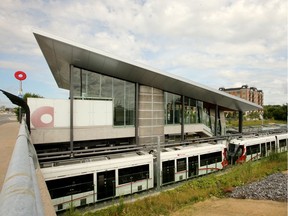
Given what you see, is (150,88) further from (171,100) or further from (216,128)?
(216,128)

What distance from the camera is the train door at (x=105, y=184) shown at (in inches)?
435

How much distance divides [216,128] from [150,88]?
537 inches

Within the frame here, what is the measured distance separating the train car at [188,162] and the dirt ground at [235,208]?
2651 millimetres

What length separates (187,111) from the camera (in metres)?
26.6

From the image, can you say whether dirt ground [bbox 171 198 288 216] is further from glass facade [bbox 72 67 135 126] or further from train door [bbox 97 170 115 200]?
glass facade [bbox 72 67 135 126]

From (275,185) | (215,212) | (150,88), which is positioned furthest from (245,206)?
(150,88)

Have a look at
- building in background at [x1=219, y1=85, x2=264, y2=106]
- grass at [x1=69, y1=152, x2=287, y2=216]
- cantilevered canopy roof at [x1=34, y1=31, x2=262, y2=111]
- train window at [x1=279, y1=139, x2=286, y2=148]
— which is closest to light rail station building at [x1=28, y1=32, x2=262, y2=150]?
cantilevered canopy roof at [x1=34, y1=31, x2=262, y2=111]

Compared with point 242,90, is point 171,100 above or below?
below

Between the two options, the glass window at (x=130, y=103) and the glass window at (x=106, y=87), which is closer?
the glass window at (x=106, y=87)

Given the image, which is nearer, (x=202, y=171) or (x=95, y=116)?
(x=202, y=171)

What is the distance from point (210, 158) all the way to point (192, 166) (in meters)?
2.24

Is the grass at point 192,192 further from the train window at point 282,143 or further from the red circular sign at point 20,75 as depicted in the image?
the red circular sign at point 20,75

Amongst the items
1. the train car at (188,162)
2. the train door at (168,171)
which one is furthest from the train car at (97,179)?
the train car at (188,162)

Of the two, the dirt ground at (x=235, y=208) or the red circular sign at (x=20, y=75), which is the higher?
the red circular sign at (x=20, y=75)
